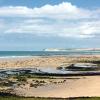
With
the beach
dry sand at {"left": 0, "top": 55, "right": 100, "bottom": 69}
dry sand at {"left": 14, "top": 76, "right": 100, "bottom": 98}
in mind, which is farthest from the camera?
dry sand at {"left": 0, "top": 55, "right": 100, "bottom": 69}

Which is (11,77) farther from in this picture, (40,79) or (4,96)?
(4,96)

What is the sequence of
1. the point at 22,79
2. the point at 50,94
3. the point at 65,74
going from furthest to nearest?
the point at 65,74 → the point at 22,79 → the point at 50,94

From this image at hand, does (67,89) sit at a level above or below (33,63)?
below

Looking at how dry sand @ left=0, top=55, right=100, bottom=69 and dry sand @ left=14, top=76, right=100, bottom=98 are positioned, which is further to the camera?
dry sand @ left=0, top=55, right=100, bottom=69

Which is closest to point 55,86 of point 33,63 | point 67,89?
point 67,89

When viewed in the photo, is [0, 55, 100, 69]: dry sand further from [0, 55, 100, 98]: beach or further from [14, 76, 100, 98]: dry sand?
[14, 76, 100, 98]: dry sand

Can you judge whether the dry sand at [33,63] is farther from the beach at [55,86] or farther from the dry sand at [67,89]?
the dry sand at [67,89]

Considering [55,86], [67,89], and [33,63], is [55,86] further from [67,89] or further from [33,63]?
[33,63]

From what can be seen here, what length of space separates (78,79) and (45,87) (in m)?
8.16

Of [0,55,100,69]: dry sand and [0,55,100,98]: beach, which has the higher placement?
[0,55,100,69]: dry sand

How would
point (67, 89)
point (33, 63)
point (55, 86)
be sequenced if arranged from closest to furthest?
1. point (67, 89)
2. point (55, 86)
3. point (33, 63)

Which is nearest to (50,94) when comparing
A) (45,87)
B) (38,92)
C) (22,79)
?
(38,92)

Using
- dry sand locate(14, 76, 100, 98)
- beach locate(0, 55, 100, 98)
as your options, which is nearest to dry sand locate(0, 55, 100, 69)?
beach locate(0, 55, 100, 98)

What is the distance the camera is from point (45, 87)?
42.2m
